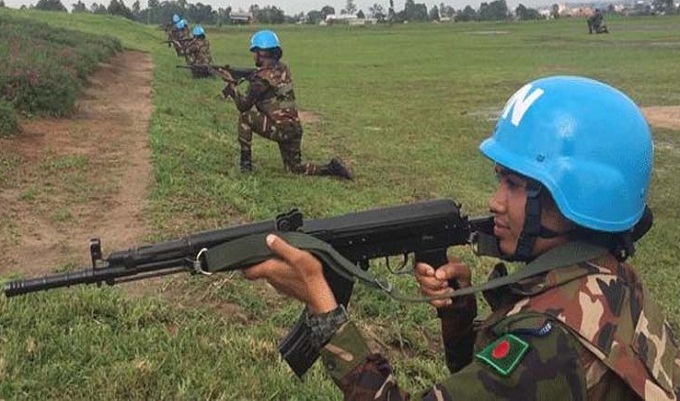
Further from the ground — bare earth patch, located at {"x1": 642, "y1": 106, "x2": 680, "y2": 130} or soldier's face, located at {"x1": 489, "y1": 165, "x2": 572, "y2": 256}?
soldier's face, located at {"x1": 489, "y1": 165, "x2": 572, "y2": 256}

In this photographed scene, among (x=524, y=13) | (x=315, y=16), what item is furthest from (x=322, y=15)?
(x=524, y=13)

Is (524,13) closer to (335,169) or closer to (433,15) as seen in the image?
(433,15)

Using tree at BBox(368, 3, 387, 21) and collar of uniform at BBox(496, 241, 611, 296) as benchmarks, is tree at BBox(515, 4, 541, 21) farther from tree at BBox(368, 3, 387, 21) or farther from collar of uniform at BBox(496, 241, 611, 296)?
collar of uniform at BBox(496, 241, 611, 296)

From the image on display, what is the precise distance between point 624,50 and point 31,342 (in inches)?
Result: 1389

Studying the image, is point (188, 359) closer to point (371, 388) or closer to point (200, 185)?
point (371, 388)

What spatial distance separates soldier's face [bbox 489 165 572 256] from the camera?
210 cm

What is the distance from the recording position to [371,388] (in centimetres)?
202

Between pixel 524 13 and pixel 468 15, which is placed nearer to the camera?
pixel 524 13

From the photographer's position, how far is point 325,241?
96.9 inches

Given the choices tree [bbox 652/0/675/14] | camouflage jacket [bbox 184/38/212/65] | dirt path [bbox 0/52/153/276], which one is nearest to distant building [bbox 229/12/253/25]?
tree [bbox 652/0/675/14]

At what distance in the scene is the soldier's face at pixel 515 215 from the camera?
210 cm

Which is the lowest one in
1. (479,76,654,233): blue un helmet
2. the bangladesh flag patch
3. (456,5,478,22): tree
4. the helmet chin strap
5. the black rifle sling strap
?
(456,5,478,22): tree

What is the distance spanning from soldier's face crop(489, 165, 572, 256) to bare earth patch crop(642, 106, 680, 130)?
46.9 feet

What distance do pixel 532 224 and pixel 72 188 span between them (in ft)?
23.5
